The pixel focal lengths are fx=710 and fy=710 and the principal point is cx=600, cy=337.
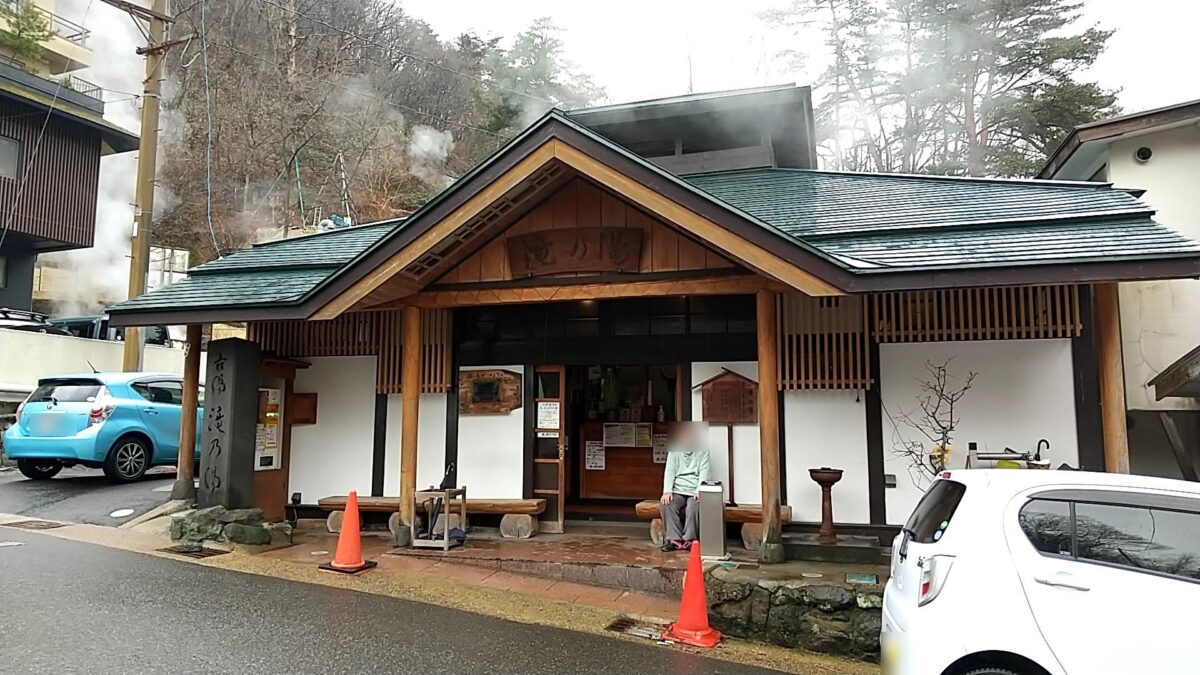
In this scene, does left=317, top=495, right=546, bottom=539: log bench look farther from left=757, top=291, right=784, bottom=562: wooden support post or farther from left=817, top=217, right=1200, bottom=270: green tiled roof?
left=817, top=217, right=1200, bottom=270: green tiled roof

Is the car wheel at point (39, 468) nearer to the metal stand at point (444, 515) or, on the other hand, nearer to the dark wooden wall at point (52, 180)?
the metal stand at point (444, 515)

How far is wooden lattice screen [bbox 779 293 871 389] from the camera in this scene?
315 inches

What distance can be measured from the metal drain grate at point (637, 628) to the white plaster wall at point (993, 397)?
11.2ft

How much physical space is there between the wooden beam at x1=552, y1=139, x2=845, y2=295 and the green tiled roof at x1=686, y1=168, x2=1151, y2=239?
22.1 inches

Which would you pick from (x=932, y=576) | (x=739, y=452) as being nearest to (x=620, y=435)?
(x=739, y=452)

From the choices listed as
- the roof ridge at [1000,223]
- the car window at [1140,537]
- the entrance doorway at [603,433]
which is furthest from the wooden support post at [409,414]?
the car window at [1140,537]

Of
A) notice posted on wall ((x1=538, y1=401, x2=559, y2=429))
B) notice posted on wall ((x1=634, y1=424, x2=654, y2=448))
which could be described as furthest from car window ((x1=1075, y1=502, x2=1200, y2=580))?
notice posted on wall ((x1=634, y1=424, x2=654, y2=448))

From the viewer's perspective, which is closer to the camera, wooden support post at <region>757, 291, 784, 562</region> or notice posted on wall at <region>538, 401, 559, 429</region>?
wooden support post at <region>757, 291, 784, 562</region>

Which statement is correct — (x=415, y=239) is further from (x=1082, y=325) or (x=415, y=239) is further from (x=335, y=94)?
(x=335, y=94)

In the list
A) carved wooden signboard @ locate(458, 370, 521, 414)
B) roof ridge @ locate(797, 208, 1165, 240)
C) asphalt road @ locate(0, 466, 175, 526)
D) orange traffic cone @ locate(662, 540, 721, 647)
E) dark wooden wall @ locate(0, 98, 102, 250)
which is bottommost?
orange traffic cone @ locate(662, 540, 721, 647)

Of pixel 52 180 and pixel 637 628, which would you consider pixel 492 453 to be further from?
pixel 52 180

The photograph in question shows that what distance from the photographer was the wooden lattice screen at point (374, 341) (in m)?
9.62

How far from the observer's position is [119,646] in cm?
475

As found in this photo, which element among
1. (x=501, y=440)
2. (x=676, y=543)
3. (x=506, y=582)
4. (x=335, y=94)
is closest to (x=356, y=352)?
→ (x=501, y=440)
